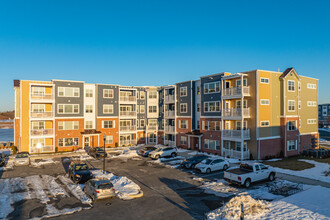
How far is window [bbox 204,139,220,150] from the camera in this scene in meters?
34.7

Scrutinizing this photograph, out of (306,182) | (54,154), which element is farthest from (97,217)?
(54,154)

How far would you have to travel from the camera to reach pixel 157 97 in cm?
4850

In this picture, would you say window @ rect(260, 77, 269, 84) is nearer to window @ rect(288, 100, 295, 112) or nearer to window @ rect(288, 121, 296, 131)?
window @ rect(288, 100, 295, 112)

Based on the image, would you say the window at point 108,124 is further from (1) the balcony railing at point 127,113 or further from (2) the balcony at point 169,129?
(2) the balcony at point 169,129

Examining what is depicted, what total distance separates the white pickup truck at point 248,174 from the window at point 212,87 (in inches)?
651

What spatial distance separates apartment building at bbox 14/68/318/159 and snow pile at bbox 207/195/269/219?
55.7ft

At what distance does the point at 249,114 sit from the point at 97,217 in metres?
24.1

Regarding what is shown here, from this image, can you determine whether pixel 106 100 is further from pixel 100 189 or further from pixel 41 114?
pixel 100 189

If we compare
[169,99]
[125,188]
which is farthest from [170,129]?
[125,188]

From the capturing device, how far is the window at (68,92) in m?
38.3

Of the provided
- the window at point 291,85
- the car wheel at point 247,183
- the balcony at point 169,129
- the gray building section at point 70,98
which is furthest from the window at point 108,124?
the window at point 291,85

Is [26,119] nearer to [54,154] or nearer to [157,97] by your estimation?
[54,154]

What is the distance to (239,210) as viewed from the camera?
13.0 m

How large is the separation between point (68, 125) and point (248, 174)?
30.9 metres
